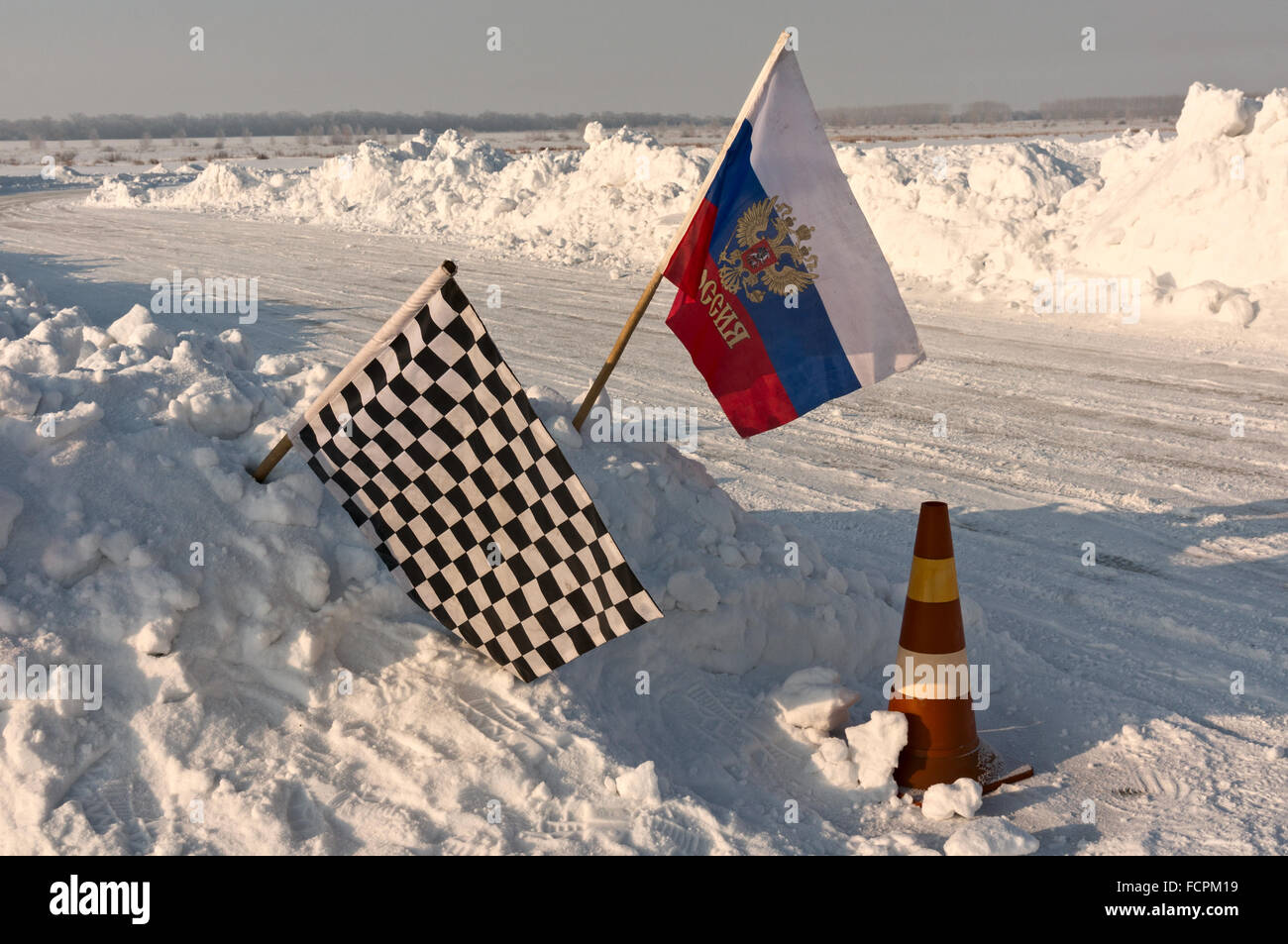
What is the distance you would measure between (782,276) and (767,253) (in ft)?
0.40

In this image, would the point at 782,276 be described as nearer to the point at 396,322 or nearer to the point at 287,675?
the point at 396,322

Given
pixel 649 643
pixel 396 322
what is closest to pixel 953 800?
pixel 649 643

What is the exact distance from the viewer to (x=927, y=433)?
8.87m

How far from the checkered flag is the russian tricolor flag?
1.14 meters

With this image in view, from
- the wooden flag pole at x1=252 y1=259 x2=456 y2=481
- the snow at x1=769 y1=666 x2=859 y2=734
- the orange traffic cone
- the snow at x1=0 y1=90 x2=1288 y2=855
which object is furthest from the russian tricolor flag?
the wooden flag pole at x1=252 y1=259 x2=456 y2=481

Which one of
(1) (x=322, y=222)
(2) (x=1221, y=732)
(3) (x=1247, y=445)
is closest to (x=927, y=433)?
(3) (x=1247, y=445)

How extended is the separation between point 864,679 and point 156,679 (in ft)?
9.95

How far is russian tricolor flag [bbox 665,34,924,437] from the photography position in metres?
4.52

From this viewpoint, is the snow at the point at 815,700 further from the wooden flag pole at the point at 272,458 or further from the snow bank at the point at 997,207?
the snow bank at the point at 997,207

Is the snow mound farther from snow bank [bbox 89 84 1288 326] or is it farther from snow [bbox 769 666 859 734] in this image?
snow [bbox 769 666 859 734]

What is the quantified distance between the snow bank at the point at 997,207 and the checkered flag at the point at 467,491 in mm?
11659

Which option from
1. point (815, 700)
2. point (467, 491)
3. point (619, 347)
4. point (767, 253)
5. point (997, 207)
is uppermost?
point (997, 207)

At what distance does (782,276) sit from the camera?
14.9 ft

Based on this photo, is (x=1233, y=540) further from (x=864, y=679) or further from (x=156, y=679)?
(x=156, y=679)
